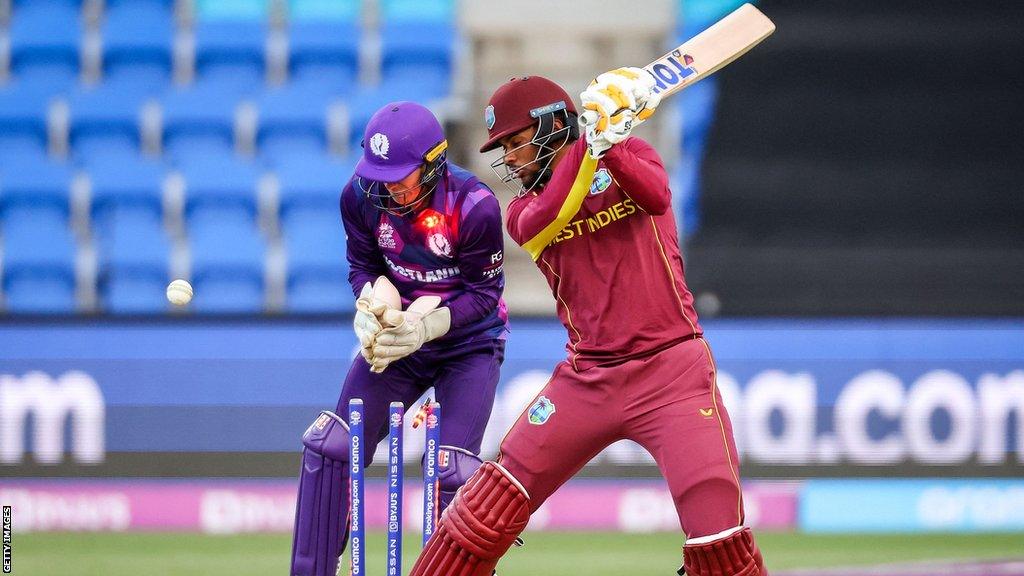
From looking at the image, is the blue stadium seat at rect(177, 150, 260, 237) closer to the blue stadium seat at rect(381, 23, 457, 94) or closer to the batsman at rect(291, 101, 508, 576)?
the blue stadium seat at rect(381, 23, 457, 94)

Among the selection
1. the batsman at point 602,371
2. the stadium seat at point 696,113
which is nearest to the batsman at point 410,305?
the batsman at point 602,371

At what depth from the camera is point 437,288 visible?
4.02 m

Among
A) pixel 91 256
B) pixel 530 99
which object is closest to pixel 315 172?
pixel 91 256

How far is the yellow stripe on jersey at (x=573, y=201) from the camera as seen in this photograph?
3236mm

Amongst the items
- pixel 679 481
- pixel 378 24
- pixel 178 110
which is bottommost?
pixel 679 481

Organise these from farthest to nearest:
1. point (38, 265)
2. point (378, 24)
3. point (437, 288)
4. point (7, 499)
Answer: point (378, 24)
point (38, 265)
point (7, 499)
point (437, 288)

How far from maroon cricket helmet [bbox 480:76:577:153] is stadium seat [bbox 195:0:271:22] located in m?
5.55

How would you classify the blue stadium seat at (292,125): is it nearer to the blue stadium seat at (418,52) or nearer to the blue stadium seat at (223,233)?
the blue stadium seat at (223,233)

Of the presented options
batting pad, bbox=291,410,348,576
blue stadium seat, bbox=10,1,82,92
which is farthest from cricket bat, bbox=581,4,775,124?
blue stadium seat, bbox=10,1,82,92

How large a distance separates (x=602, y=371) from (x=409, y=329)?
24.3 inches

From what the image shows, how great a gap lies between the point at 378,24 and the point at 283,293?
2.19 meters

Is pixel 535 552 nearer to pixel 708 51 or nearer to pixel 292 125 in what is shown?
pixel 708 51

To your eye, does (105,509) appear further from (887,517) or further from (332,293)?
(887,517)

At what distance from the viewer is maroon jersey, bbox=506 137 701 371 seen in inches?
134
